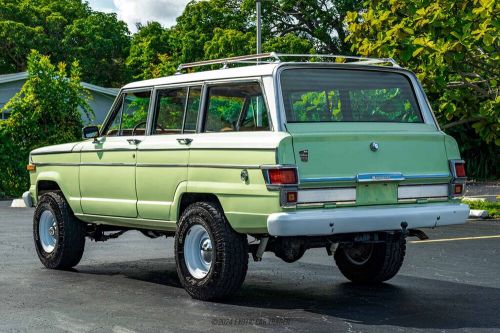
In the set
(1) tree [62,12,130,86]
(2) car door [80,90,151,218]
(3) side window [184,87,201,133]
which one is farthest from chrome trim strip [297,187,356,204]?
(1) tree [62,12,130,86]

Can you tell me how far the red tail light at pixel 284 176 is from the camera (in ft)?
26.1

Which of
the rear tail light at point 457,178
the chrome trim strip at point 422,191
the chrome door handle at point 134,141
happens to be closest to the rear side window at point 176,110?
the chrome door handle at point 134,141

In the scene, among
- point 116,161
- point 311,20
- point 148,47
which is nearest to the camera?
point 116,161

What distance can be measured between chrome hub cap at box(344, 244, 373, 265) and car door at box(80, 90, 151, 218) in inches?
88.5

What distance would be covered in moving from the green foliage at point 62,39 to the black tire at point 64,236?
163 ft

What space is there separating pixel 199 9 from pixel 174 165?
43.9 meters

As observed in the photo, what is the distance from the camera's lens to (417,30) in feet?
61.2

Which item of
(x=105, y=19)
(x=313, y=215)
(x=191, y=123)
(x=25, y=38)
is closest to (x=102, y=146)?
(x=191, y=123)

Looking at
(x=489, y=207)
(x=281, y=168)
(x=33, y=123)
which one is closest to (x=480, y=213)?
(x=489, y=207)

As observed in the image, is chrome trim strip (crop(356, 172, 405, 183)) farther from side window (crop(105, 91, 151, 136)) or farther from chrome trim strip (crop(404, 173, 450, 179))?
side window (crop(105, 91, 151, 136))

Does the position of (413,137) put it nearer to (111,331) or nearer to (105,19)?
(111,331)

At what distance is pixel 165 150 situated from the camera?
30.8 ft

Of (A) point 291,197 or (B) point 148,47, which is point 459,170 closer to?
(A) point 291,197

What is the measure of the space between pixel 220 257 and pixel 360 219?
1260 millimetres
